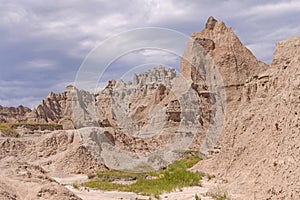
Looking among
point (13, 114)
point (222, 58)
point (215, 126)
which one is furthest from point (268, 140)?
point (13, 114)

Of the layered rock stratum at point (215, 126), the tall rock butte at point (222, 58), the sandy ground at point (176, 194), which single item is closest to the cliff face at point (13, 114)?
the layered rock stratum at point (215, 126)

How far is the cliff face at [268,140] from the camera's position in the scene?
10.2 m

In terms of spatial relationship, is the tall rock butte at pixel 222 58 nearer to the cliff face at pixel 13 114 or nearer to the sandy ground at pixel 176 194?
the sandy ground at pixel 176 194

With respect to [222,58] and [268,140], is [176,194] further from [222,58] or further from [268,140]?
[222,58]

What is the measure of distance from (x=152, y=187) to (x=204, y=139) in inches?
709

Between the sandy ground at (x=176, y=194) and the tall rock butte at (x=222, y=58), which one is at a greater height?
the tall rock butte at (x=222, y=58)

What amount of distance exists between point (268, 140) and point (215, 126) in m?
20.2

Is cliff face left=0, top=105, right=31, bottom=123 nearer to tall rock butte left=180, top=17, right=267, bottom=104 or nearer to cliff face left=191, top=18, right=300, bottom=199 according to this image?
tall rock butte left=180, top=17, right=267, bottom=104

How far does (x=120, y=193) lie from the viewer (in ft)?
54.4

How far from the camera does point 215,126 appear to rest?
34.1 metres

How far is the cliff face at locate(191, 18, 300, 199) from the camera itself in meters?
10.2

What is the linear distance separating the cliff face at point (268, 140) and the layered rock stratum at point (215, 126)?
4cm

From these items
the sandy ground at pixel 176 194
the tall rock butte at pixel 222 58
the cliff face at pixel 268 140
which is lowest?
the sandy ground at pixel 176 194

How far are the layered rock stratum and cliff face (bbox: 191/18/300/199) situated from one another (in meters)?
0.04
